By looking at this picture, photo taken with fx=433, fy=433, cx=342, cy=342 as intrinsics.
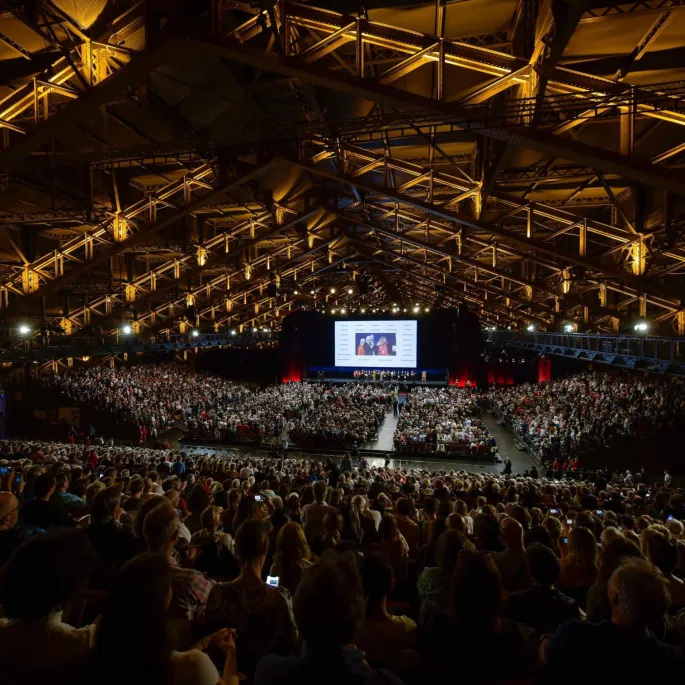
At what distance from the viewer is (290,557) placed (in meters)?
2.66

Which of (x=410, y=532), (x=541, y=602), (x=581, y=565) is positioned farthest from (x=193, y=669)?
(x=410, y=532)

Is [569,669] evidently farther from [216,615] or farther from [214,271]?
[214,271]

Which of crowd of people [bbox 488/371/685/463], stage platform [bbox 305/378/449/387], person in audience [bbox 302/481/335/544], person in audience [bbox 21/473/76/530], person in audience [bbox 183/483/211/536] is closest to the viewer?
person in audience [bbox 21/473/76/530]

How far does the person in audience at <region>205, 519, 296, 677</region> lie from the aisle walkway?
15.6 m

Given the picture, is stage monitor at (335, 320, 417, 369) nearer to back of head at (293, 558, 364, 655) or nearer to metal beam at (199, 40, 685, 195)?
metal beam at (199, 40, 685, 195)

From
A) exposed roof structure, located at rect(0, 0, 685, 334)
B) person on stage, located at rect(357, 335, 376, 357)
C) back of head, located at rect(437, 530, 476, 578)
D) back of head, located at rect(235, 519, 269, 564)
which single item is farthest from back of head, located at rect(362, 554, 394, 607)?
person on stage, located at rect(357, 335, 376, 357)

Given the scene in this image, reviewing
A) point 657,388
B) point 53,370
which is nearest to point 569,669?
point 657,388

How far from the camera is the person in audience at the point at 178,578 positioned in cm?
220

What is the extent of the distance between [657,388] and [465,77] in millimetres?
15133

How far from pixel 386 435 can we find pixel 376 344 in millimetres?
11408

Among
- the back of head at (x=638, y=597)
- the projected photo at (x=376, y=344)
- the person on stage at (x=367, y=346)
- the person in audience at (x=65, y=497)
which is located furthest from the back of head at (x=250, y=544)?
the person on stage at (x=367, y=346)

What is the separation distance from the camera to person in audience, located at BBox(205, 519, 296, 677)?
2.03 m

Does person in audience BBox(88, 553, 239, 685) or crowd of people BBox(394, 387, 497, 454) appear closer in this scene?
person in audience BBox(88, 553, 239, 685)

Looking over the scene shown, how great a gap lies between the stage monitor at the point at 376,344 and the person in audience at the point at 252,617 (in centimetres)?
2755
